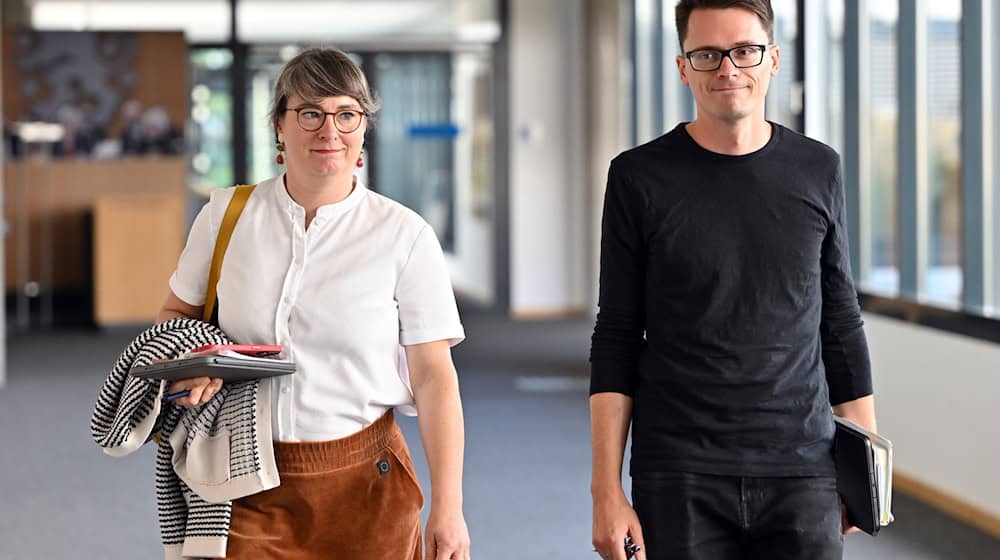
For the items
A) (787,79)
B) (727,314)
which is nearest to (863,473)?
(727,314)

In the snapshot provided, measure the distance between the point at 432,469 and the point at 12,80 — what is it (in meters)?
11.5

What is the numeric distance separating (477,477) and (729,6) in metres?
4.33

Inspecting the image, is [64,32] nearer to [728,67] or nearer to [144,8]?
[144,8]

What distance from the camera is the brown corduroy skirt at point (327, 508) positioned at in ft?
7.05

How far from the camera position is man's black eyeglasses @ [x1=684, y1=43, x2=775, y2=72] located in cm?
202

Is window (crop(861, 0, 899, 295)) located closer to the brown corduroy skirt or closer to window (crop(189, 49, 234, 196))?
the brown corduroy skirt

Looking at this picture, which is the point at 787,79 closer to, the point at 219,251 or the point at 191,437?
the point at 219,251

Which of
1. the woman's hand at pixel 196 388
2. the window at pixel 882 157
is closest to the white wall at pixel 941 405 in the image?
the window at pixel 882 157

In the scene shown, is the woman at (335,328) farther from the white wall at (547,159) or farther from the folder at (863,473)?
the white wall at (547,159)

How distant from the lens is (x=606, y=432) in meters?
2.13

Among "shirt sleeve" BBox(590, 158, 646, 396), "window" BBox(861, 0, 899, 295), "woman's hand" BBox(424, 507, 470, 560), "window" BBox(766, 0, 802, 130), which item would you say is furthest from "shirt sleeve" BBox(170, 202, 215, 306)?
"window" BBox(861, 0, 899, 295)

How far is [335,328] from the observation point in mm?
2174

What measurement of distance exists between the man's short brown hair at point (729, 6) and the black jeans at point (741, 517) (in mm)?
678

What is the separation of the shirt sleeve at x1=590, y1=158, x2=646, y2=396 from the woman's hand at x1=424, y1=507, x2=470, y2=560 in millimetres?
332
